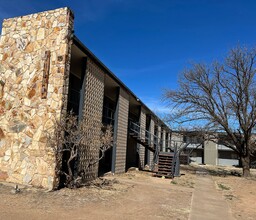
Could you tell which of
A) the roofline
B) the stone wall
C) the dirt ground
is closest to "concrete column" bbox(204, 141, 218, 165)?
the roofline

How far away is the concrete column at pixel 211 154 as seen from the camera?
4238 centimetres

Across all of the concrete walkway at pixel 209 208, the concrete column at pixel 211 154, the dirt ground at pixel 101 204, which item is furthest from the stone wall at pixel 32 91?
the concrete column at pixel 211 154

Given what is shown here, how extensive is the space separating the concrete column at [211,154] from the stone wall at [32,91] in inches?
1436

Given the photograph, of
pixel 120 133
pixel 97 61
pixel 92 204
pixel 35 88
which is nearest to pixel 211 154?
pixel 120 133

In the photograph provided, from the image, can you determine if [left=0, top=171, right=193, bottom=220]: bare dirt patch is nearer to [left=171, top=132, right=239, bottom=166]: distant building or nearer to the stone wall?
the stone wall

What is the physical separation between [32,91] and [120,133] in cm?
725

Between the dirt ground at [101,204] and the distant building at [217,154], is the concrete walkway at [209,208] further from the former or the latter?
the distant building at [217,154]

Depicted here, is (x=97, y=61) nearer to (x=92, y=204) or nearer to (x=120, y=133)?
(x=120, y=133)

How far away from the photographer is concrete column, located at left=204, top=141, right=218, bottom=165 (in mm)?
42375

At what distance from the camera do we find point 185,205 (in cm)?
834

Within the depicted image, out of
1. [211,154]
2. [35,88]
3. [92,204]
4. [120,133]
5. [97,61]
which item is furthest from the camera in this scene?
[211,154]

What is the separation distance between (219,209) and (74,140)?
17.1 feet

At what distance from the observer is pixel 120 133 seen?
1619 centimetres

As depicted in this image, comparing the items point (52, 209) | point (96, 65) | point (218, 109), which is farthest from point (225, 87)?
point (52, 209)
